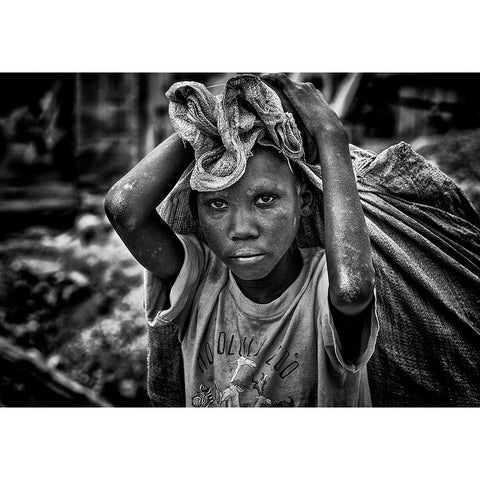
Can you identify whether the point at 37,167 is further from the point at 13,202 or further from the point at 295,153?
the point at 295,153

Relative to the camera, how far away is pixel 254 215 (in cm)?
238

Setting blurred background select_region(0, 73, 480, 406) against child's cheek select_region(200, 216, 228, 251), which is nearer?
child's cheek select_region(200, 216, 228, 251)

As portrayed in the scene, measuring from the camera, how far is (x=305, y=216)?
8.34 feet

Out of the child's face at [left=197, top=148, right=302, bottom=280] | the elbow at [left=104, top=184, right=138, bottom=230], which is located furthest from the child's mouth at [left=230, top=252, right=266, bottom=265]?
the elbow at [left=104, top=184, right=138, bottom=230]

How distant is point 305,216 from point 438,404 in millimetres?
817

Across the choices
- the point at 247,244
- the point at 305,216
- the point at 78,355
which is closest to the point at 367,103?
the point at 305,216

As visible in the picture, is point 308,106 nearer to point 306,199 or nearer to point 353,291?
point 306,199

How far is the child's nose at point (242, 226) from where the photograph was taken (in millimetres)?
2359

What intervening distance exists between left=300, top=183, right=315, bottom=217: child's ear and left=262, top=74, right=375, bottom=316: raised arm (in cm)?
16

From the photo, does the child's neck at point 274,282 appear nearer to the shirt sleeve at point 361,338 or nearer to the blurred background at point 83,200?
the shirt sleeve at point 361,338

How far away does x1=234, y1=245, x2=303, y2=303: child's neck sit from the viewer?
250cm

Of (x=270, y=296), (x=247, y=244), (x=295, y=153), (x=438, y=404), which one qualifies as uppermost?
(x=295, y=153)

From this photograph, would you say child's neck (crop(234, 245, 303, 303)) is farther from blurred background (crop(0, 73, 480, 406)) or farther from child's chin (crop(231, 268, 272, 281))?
blurred background (crop(0, 73, 480, 406))

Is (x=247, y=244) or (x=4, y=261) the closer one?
(x=247, y=244)
